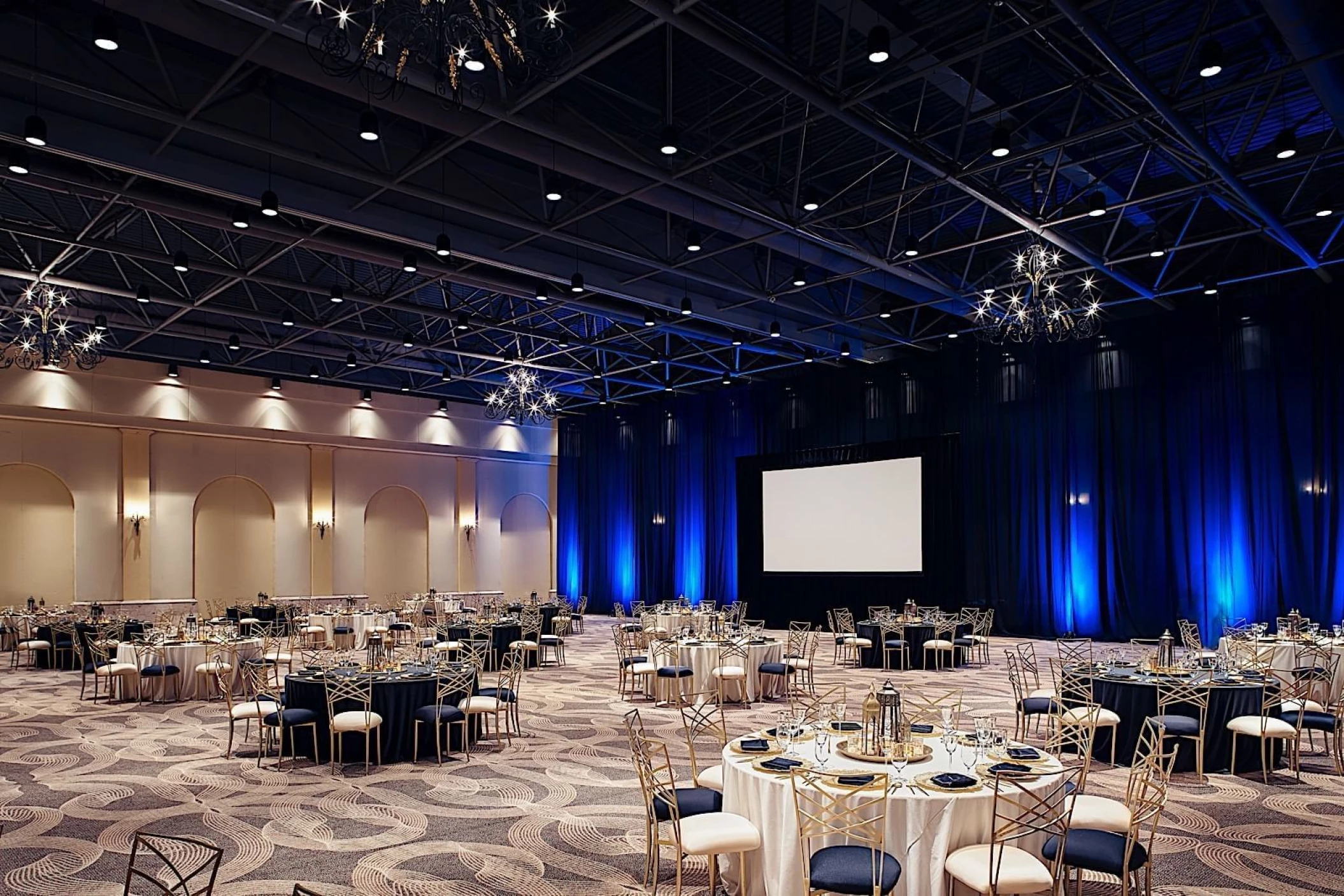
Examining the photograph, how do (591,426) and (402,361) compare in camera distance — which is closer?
(402,361)

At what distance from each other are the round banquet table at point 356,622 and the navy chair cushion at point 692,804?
12931 millimetres

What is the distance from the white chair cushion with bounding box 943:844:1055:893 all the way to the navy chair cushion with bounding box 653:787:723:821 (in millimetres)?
1214

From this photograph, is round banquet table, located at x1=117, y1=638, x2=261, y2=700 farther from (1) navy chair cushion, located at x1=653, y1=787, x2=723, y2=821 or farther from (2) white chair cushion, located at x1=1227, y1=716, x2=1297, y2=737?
(2) white chair cushion, located at x1=1227, y1=716, x2=1297, y2=737

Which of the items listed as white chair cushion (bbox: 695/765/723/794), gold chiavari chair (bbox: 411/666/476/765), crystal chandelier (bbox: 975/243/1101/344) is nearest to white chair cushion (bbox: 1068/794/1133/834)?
white chair cushion (bbox: 695/765/723/794)

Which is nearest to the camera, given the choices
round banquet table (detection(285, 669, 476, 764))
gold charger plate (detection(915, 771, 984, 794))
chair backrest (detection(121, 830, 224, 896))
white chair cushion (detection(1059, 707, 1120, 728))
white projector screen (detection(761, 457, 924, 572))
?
gold charger plate (detection(915, 771, 984, 794))

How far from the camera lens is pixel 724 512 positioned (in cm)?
2177

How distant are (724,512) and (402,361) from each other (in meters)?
7.84

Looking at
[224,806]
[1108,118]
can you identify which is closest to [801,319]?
[1108,118]

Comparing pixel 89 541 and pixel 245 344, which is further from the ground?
pixel 245 344

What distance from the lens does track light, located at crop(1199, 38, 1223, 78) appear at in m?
7.01

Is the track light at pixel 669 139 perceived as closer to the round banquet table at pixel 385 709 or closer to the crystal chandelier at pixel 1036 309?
the crystal chandelier at pixel 1036 309

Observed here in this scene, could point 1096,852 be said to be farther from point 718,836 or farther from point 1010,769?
point 718,836

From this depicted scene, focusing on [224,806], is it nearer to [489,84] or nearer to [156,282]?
[489,84]

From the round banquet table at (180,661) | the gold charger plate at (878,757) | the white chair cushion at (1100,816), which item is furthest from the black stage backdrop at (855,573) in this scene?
the white chair cushion at (1100,816)
